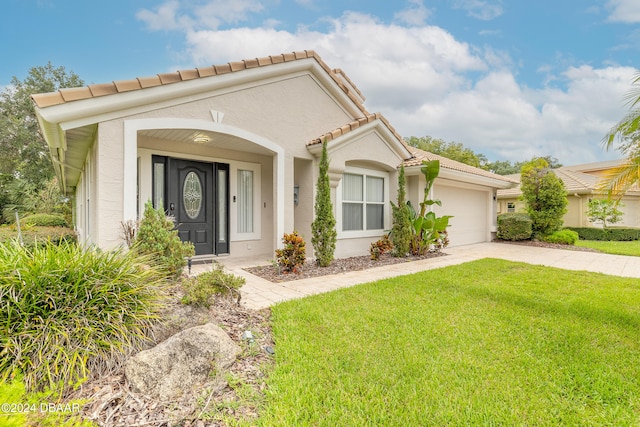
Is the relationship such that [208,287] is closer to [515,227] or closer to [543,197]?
[515,227]

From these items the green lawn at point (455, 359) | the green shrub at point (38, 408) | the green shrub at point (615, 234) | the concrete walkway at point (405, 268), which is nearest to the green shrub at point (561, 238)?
the concrete walkway at point (405, 268)

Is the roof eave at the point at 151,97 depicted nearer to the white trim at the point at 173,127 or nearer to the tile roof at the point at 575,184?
the white trim at the point at 173,127

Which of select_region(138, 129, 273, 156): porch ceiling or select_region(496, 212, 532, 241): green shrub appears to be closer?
select_region(138, 129, 273, 156): porch ceiling

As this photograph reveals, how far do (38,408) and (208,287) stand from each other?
222 centimetres

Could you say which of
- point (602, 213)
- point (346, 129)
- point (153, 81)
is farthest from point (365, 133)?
point (602, 213)

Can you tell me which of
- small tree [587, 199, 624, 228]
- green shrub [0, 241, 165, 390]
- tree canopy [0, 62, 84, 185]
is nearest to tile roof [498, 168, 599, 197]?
small tree [587, 199, 624, 228]

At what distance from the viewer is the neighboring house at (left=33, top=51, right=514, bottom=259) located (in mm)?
6266

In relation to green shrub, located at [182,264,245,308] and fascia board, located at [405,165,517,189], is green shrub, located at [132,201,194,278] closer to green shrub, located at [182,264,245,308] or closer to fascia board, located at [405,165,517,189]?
green shrub, located at [182,264,245,308]

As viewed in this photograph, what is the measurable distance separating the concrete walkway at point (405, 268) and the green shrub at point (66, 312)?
7.18 feet

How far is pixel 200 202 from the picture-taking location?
9.48 metres

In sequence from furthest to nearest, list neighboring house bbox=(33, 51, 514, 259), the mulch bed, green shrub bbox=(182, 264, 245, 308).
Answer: the mulch bed, neighboring house bbox=(33, 51, 514, 259), green shrub bbox=(182, 264, 245, 308)

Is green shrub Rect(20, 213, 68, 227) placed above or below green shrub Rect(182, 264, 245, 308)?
above

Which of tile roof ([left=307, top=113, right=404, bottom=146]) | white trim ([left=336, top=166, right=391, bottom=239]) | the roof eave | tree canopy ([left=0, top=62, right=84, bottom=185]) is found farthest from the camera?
tree canopy ([left=0, top=62, right=84, bottom=185])

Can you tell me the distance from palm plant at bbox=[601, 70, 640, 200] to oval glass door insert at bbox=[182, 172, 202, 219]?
10174 mm
